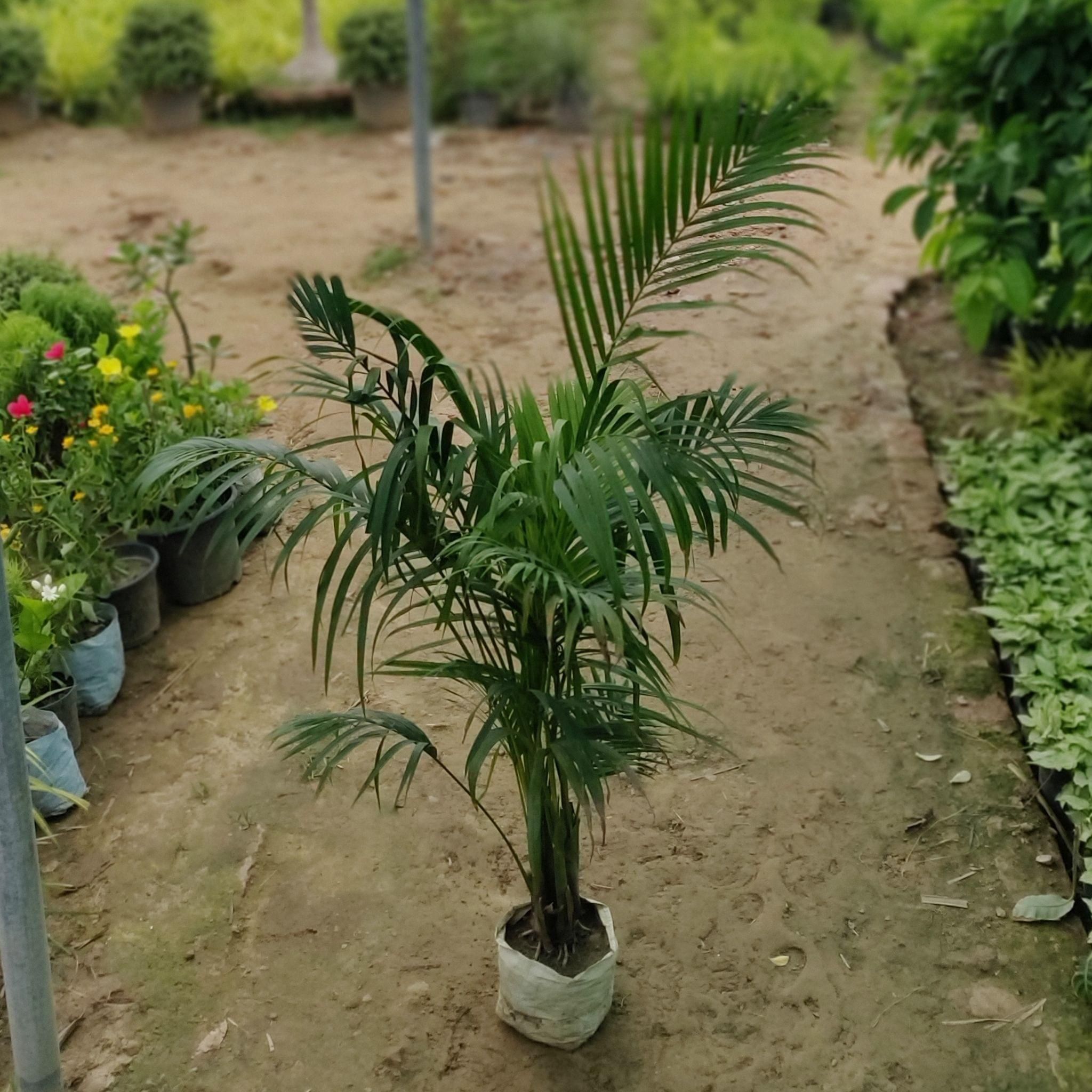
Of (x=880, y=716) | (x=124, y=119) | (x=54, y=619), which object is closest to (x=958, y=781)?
(x=880, y=716)

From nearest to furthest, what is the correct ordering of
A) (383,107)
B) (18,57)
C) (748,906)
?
(748,906), (18,57), (383,107)

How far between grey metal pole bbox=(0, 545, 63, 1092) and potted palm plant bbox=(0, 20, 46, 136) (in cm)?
675

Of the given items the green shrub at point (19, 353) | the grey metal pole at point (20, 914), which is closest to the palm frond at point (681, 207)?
the grey metal pole at point (20, 914)

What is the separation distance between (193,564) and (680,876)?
1540 mm

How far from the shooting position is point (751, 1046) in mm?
2398

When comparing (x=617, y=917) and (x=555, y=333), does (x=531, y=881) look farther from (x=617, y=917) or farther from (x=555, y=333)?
(x=555, y=333)

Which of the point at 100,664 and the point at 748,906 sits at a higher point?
the point at 100,664

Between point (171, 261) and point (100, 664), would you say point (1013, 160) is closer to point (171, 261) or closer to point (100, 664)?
point (171, 261)

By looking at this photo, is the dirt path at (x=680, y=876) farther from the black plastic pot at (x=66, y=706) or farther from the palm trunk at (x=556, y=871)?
the palm trunk at (x=556, y=871)

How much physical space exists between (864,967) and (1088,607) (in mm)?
1303

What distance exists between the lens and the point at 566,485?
5.89ft

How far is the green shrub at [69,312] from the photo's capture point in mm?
3730

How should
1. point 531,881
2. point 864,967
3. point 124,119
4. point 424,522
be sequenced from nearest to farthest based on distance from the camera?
point 424,522, point 531,881, point 864,967, point 124,119

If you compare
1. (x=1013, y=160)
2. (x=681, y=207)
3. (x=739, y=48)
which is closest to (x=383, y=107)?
(x=739, y=48)
